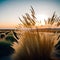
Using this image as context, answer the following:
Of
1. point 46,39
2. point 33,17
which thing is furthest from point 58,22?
point 46,39

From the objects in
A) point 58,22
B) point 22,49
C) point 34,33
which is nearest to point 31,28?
point 34,33

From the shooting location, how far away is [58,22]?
6.15 m

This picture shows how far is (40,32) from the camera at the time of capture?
17.8ft

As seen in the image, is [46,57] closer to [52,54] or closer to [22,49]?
[52,54]

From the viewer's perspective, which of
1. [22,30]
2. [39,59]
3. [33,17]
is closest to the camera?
[39,59]

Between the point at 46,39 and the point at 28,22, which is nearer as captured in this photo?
the point at 46,39

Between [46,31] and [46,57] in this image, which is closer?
[46,57]

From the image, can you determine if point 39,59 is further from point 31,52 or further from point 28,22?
point 28,22

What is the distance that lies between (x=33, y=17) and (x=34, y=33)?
749 mm

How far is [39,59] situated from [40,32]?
627 millimetres

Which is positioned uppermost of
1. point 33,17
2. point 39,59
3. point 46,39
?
point 33,17

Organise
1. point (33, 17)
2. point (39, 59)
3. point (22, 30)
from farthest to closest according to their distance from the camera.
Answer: point (33, 17) < point (22, 30) < point (39, 59)

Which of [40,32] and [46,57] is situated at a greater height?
[40,32]

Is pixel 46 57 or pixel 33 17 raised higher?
pixel 33 17
